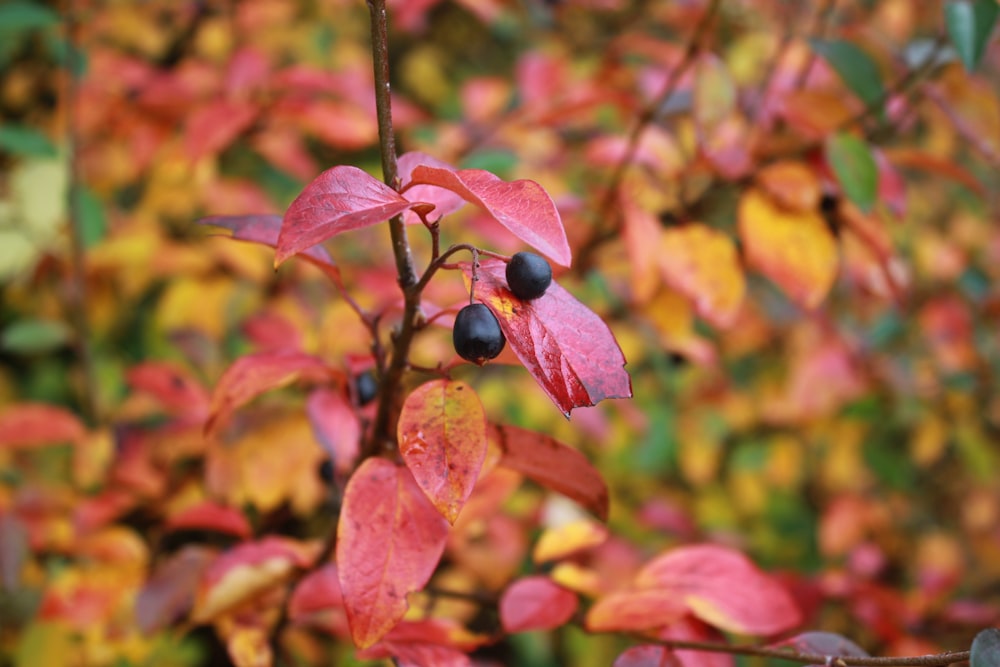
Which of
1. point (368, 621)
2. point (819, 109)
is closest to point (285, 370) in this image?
point (368, 621)

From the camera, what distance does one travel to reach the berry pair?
1.71 ft

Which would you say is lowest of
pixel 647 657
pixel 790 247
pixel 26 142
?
pixel 647 657

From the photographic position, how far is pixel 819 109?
1.12 meters

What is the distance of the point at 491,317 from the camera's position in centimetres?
53

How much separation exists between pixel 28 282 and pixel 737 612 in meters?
1.61

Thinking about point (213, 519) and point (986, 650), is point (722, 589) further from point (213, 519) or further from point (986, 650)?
point (213, 519)

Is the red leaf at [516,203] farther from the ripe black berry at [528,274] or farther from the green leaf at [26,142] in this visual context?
the green leaf at [26,142]

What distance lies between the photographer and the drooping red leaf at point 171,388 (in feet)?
3.70

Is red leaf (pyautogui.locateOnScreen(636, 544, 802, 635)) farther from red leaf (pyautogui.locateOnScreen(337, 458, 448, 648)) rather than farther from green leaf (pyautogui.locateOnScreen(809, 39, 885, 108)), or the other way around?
green leaf (pyautogui.locateOnScreen(809, 39, 885, 108))

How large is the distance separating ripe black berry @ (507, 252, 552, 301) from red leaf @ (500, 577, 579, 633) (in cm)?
40

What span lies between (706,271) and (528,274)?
0.60 m

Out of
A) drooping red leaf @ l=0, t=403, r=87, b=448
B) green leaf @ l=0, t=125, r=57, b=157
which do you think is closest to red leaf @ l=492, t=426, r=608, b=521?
drooping red leaf @ l=0, t=403, r=87, b=448

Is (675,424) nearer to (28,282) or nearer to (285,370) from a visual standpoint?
(285,370)

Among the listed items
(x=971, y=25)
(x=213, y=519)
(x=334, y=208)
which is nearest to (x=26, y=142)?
(x=213, y=519)
